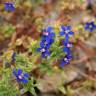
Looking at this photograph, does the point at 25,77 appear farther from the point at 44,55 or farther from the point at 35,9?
the point at 35,9

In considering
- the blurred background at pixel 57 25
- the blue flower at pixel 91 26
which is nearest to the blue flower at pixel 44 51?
the blurred background at pixel 57 25

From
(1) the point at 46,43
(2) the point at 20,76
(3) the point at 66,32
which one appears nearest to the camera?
(2) the point at 20,76

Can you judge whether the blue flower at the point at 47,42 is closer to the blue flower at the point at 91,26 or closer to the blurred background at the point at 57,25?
the blurred background at the point at 57,25

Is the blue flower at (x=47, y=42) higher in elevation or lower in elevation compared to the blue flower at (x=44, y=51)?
higher

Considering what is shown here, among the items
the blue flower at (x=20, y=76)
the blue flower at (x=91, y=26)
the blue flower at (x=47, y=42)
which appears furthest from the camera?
the blue flower at (x=91, y=26)

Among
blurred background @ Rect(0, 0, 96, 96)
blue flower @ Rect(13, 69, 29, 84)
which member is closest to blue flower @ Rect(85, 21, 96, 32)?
blurred background @ Rect(0, 0, 96, 96)

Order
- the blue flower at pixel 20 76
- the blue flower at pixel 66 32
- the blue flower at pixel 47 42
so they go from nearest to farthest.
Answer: the blue flower at pixel 20 76
the blue flower at pixel 47 42
the blue flower at pixel 66 32

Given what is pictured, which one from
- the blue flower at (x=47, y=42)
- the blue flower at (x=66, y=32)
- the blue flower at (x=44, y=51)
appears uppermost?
the blue flower at (x=66, y=32)

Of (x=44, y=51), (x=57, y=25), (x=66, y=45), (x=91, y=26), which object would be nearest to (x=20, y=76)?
(x=44, y=51)

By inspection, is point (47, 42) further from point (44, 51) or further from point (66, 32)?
point (66, 32)

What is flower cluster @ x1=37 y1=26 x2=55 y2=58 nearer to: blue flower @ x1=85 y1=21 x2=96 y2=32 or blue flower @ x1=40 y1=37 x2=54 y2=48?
blue flower @ x1=40 y1=37 x2=54 y2=48

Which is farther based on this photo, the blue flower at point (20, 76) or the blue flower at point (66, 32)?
the blue flower at point (66, 32)

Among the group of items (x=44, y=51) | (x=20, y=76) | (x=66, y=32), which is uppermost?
(x=66, y=32)
